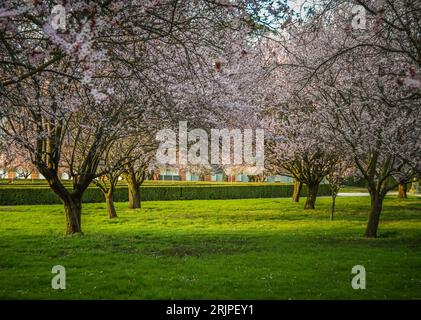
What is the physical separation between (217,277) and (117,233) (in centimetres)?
796

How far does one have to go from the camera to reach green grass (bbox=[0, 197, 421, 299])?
8.14 m

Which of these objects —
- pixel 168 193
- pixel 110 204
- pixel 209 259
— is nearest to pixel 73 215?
pixel 209 259

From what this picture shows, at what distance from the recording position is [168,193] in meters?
36.2

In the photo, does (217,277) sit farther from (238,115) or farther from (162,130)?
(238,115)

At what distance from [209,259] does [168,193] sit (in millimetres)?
25290

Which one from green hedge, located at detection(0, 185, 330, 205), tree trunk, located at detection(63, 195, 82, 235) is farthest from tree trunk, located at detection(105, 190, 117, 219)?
green hedge, located at detection(0, 185, 330, 205)

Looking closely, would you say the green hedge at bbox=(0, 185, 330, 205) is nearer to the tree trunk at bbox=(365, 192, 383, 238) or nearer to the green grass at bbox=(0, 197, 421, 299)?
the green grass at bbox=(0, 197, 421, 299)

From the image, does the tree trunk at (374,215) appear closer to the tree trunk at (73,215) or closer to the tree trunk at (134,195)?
the tree trunk at (73,215)

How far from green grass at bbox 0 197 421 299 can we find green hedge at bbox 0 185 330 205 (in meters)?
9.55

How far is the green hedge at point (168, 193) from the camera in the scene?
29.9 meters

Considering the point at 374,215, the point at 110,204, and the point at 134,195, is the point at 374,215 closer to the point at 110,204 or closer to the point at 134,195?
the point at 110,204

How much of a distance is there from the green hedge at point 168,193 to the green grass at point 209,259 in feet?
31.3

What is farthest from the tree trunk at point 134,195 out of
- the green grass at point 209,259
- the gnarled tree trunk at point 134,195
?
the green grass at point 209,259
